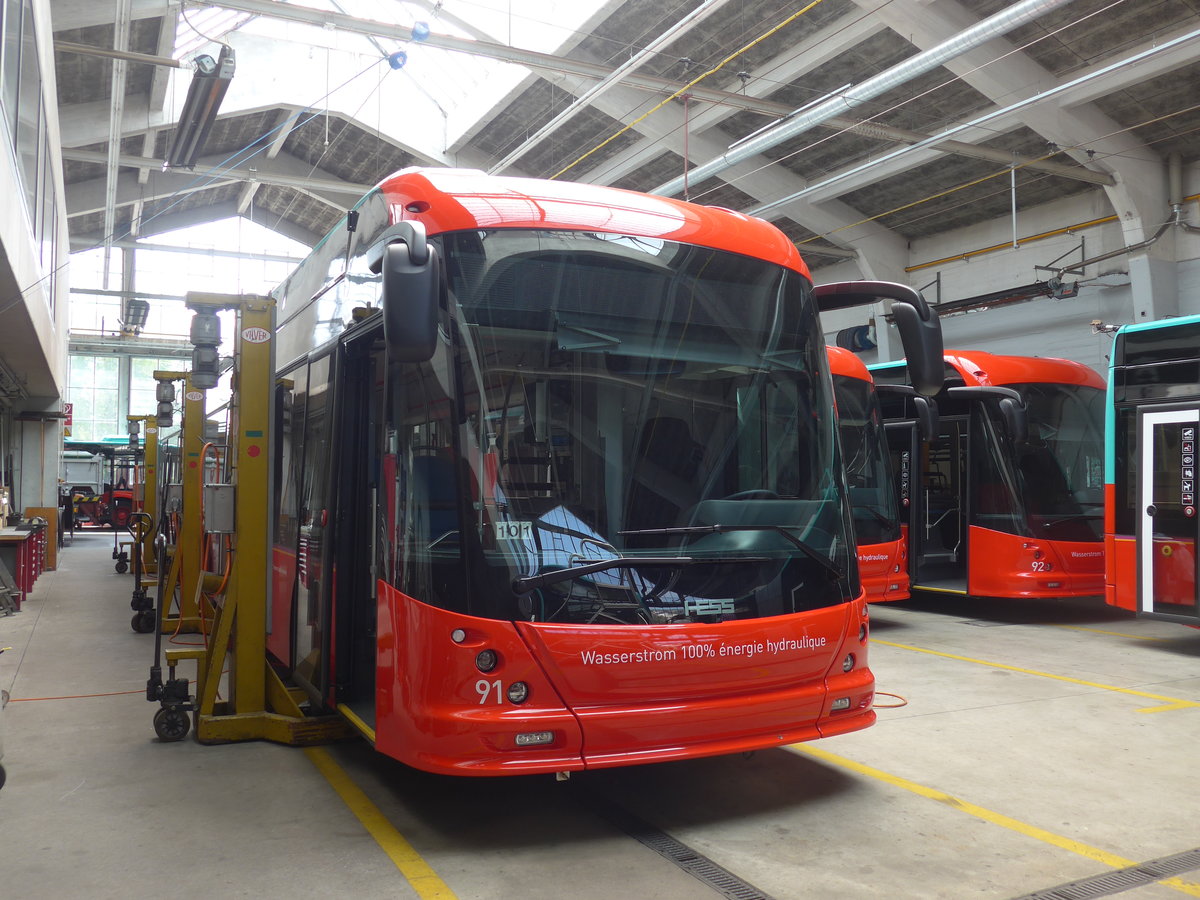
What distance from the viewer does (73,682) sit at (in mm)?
7910

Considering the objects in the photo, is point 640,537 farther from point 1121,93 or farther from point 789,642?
point 1121,93

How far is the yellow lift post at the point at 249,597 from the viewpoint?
19.3 ft

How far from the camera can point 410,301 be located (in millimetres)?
3834

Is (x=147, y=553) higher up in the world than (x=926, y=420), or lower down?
lower down

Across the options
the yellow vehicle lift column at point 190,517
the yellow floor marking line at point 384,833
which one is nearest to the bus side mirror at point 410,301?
the yellow floor marking line at point 384,833

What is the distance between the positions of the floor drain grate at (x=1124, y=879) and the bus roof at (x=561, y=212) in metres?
2.98

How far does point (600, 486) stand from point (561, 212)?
130cm

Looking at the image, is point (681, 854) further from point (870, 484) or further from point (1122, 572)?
point (870, 484)

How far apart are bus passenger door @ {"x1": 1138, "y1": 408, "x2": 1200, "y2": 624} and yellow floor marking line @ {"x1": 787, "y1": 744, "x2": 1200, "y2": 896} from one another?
5.16 meters

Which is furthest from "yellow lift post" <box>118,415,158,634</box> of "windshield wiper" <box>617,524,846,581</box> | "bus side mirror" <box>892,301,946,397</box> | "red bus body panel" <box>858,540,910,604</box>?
"bus side mirror" <box>892,301,946,397</box>

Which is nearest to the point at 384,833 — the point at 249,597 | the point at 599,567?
the point at 599,567

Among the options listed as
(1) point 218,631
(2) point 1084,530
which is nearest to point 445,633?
(1) point 218,631

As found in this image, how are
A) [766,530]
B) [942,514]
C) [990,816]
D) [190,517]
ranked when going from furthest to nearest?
1. [942,514]
2. [190,517]
3. [990,816]
4. [766,530]

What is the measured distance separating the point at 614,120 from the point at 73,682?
13.2 metres
